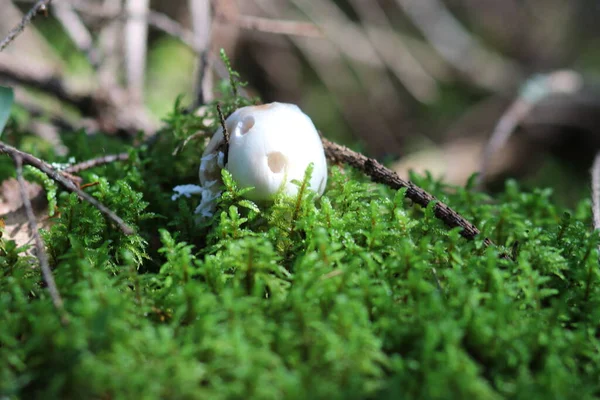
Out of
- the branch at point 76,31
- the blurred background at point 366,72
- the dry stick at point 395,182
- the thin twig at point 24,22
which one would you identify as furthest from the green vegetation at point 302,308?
the branch at point 76,31

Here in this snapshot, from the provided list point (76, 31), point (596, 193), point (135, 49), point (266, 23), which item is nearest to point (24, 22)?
point (266, 23)

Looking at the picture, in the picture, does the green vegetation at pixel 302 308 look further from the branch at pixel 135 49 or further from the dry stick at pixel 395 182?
the branch at pixel 135 49

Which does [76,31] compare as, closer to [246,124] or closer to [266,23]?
[266,23]

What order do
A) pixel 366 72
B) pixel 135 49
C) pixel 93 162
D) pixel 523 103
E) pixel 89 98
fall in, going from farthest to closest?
pixel 366 72
pixel 523 103
pixel 135 49
pixel 89 98
pixel 93 162

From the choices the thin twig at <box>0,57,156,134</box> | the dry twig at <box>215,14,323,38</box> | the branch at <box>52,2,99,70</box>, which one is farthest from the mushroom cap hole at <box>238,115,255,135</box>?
the branch at <box>52,2,99,70</box>

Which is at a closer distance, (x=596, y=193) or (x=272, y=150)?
(x=272, y=150)
